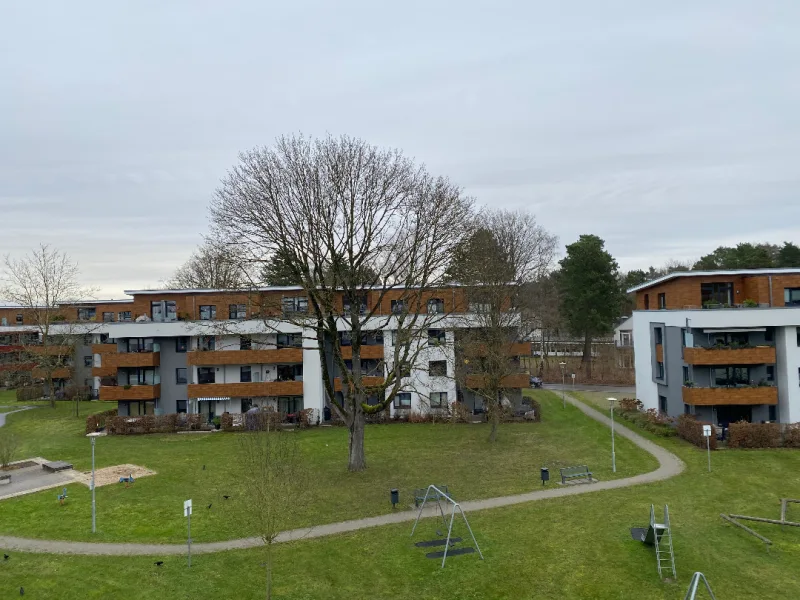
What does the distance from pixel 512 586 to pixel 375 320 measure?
1186 inches

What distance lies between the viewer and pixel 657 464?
29.3m

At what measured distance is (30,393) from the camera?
211 feet

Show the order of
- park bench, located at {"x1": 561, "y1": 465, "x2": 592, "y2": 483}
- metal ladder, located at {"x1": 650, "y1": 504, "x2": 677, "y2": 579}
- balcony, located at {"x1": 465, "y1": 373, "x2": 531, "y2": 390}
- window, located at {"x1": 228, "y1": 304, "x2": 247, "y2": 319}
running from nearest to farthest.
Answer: metal ladder, located at {"x1": 650, "y1": 504, "x2": 677, "y2": 579}
park bench, located at {"x1": 561, "y1": 465, "x2": 592, "y2": 483}
balcony, located at {"x1": 465, "y1": 373, "x2": 531, "y2": 390}
window, located at {"x1": 228, "y1": 304, "x2": 247, "y2": 319}

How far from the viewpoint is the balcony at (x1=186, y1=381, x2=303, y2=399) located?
4444cm

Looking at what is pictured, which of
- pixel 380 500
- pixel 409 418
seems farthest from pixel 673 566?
pixel 409 418

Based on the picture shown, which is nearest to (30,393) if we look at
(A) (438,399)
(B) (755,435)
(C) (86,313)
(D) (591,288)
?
(C) (86,313)

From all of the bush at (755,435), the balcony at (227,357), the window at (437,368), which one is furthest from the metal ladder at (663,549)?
the balcony at (227,357)

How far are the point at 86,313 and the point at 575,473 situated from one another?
63.1 metres

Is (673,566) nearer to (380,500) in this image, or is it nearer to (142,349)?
(380,500)

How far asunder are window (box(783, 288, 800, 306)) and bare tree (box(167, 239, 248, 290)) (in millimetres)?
34240

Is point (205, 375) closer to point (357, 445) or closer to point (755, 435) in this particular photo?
point (357, 445)

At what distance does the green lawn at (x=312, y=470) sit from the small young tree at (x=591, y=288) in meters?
23.8

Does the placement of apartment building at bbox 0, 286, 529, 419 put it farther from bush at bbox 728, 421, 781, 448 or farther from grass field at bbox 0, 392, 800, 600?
grass field at bbox 0, 392, 800, 600

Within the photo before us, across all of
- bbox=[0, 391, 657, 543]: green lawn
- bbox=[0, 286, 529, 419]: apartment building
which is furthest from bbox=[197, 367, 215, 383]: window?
bbox=[0, 391, 657, 543]: green lawn
